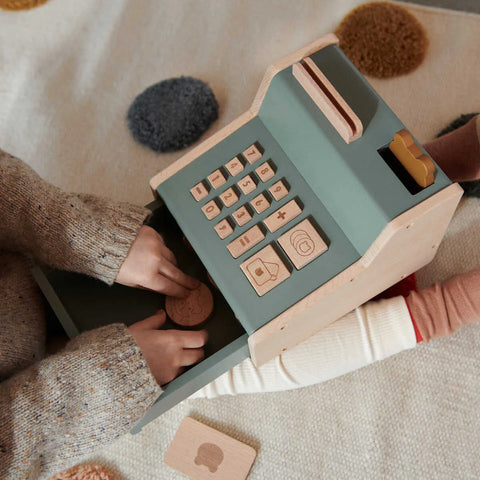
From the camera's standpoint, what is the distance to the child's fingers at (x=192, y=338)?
644 millimetres

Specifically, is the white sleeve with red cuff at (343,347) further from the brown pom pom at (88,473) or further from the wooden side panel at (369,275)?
the brown pom pom at (88,473)

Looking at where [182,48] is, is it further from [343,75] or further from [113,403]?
[113,403]

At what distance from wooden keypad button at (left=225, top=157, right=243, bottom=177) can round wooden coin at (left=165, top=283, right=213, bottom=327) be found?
17cm

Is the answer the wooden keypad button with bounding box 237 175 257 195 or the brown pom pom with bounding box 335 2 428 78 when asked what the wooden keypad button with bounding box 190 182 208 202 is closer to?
the wooden keypad button with bounding box 237 175 257 195

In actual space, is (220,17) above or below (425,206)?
above

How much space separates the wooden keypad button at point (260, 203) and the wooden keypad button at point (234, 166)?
48 mm

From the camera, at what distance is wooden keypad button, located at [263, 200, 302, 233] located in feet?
1.96

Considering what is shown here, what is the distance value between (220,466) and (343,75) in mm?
588

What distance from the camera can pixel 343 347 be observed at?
73cm

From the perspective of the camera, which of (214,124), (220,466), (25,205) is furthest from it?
(214,124)

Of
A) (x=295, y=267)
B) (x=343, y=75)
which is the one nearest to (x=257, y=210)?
(x=295, y=267)

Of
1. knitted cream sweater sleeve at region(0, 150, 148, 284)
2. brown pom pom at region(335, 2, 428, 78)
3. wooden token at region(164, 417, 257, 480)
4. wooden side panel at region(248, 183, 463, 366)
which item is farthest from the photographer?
brown pom pom at region(335, 2, 428, 78)

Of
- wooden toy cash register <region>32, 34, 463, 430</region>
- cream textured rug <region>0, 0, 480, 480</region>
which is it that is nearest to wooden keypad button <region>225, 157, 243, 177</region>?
wooden toy cash register <region>32, 34, 463, 430</region>

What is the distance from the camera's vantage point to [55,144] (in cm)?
100
